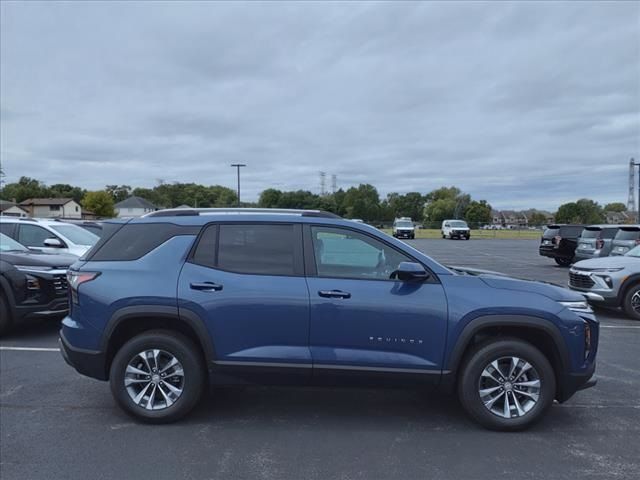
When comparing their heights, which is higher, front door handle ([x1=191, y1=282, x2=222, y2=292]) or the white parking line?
front door handle ([x1=191, y1=282, x2=222, y2=292])

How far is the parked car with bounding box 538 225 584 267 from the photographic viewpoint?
1841 centimetres

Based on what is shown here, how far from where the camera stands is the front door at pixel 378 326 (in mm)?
3873

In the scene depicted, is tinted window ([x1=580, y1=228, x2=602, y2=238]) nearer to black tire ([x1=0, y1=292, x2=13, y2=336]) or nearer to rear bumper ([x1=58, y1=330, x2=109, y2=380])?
rear bumper ([x1=58, y1=330, x2=109, y2=380])

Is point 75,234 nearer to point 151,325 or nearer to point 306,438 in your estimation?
point 151,325

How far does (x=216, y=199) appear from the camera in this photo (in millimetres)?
123250

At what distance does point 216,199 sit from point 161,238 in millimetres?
122188

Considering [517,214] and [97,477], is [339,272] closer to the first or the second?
[97,477]

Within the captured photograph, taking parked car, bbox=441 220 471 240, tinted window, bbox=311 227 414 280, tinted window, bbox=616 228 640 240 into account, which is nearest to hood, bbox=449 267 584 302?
tinted window, bbox=311 227 414 280

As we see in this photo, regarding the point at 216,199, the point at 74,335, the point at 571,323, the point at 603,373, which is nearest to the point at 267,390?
the point at 74,335

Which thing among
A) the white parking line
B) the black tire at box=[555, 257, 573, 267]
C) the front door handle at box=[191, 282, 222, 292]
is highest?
the front door handle at box=[191, 282, 222, 292]

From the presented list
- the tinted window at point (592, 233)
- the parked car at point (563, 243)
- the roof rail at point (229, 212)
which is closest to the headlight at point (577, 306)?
the roof rail at point (229, 212)

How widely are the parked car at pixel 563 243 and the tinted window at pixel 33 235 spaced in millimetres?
17232

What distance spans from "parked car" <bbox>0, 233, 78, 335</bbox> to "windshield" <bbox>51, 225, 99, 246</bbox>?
272 centimetres

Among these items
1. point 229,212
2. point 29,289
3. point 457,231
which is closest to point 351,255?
point 229,212
